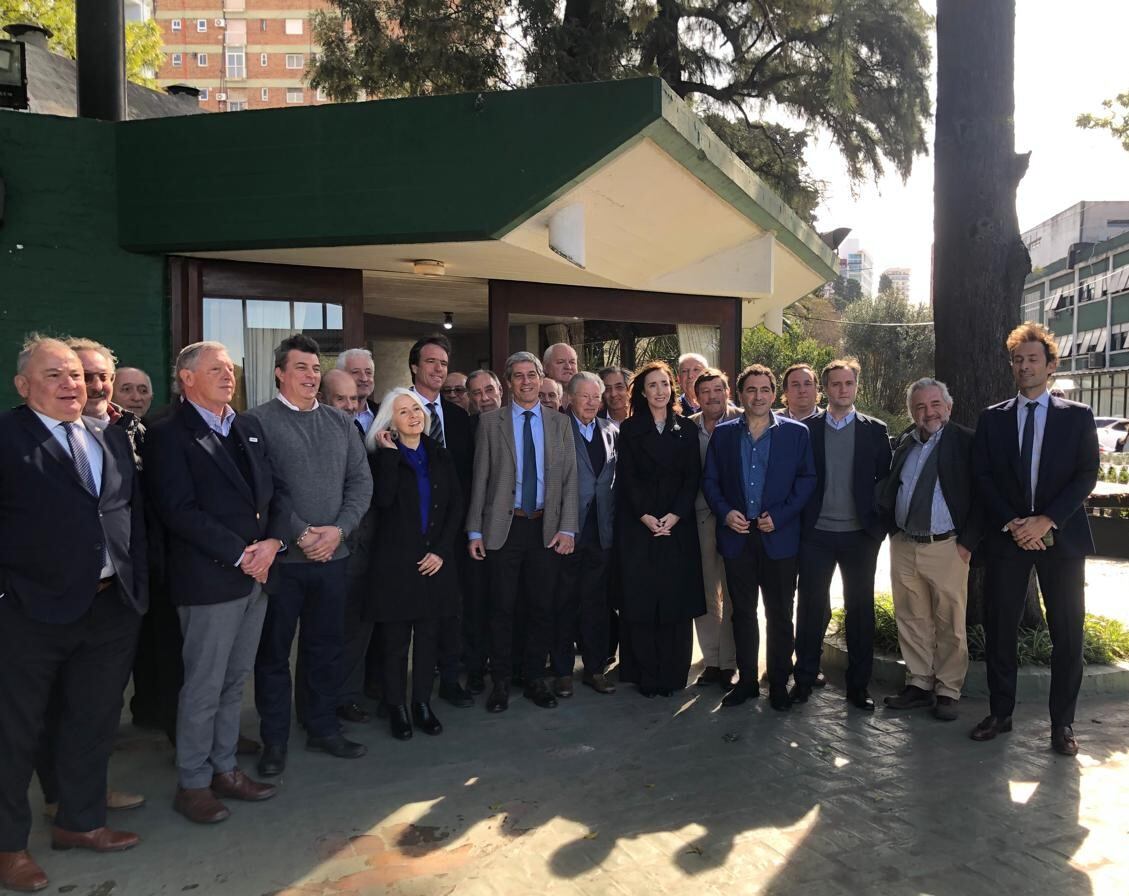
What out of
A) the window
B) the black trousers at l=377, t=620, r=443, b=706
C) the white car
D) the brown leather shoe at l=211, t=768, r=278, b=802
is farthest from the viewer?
the window

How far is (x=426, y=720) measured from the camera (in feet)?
15.4

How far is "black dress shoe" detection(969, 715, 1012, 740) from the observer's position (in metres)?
4.61

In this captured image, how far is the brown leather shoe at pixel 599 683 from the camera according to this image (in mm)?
5375

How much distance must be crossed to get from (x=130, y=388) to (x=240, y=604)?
1.78 m

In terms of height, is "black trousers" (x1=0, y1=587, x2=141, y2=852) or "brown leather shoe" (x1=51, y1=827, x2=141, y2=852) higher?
"black trousers" (x1=0, y1=587, x2=141, y2=852)

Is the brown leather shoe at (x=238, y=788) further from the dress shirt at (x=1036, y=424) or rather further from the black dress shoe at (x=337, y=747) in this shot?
the dress shirt at (x=1036, y=424)

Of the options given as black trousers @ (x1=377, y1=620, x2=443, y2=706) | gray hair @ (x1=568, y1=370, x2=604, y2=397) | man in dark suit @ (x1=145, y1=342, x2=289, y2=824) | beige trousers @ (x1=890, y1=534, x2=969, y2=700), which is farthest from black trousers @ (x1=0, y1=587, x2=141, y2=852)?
beige trousers @ (x1=890, y1=534, x2=969, y2=700)

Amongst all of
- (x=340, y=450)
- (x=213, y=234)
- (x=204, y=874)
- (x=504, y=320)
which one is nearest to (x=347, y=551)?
(x=340, y=450)

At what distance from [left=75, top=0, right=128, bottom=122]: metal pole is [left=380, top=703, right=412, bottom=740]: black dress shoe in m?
5.63

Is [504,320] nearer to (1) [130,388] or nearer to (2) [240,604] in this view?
(1) [130,388]

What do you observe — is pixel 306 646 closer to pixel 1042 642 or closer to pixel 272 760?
pixel 272 760

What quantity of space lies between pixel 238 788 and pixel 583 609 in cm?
224

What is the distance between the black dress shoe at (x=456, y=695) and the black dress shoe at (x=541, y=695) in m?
0.34

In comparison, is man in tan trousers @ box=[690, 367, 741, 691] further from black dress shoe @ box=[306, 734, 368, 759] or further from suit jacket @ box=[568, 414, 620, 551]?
black dress shoe @ box=[306, 734, 368, 759]
